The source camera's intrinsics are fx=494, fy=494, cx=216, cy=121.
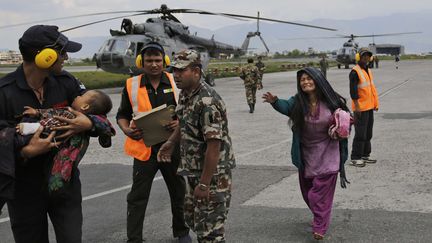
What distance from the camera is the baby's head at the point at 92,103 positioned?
10.1 feet

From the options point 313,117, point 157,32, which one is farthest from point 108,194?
point 157,32

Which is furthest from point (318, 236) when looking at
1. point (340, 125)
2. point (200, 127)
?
point (200, 127)

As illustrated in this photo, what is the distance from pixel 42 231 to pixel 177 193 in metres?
1.70

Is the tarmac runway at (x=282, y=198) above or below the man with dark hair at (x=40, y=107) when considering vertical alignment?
below

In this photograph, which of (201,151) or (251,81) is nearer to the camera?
(201,151)

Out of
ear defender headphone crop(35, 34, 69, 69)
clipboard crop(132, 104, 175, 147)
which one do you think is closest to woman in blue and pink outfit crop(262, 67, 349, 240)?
clipboard crop(132, 104, 175, 147)

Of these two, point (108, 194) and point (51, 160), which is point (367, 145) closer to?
point (108, 194)

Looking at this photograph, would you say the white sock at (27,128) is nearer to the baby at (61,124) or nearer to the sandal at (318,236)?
the baby at (61,124)

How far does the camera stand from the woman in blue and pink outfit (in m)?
4.56

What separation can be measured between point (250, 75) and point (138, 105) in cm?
1154

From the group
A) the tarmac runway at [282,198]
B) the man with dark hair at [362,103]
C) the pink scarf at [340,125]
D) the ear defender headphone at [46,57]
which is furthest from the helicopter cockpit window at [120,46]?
the ear defender headphone at [46,57]

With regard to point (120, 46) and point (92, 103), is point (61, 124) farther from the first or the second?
point (120, 46)

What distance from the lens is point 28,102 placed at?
299 centimetres

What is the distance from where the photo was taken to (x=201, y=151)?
3.66m
